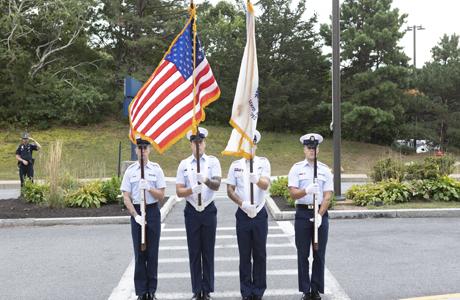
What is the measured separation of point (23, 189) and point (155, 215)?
7.94m

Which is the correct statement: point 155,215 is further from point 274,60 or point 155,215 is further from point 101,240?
point 274,60

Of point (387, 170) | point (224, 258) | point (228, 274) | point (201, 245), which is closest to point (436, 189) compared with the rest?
point (387, 170)

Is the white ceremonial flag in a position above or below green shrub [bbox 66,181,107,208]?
above

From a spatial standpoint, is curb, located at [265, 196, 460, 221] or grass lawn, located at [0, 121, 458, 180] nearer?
Result: curb, located at [265, 196, 460, 221]

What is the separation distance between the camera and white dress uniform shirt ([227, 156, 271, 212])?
5.24 m

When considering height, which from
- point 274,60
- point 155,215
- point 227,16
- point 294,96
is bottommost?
point 155,215

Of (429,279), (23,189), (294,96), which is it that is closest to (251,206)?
(429,279)

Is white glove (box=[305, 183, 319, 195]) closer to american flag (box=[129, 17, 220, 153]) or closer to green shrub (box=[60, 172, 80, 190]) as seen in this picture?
american flag (box=[129, 17, 220, 153])

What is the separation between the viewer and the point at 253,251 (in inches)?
205

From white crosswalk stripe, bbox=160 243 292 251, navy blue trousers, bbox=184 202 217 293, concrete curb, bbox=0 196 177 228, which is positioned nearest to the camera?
navy blue trousers, bbox=184 202 217 293

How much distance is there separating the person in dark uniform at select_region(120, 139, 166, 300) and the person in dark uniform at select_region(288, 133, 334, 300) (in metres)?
1.48

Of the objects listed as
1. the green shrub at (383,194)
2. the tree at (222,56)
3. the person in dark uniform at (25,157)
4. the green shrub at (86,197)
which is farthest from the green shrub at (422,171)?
the tree at (222,56)

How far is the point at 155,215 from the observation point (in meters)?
5.35

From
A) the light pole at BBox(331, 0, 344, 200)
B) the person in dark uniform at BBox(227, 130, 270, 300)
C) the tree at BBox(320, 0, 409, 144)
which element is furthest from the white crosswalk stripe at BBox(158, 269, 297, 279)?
the tree at BBox(320, 0, 409, 144)
